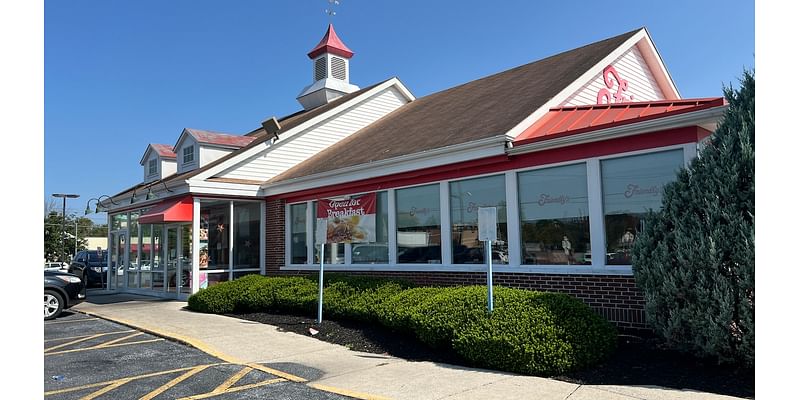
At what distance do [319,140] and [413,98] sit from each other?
15.8 feet

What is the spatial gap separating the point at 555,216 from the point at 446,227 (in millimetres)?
2433

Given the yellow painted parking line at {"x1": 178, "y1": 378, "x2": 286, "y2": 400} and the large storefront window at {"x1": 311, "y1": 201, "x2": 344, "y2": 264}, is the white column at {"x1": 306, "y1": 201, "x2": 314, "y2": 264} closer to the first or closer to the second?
the large storefront window at {"x1": 311, "y1": 201, "x2": 344, "y2": 264}

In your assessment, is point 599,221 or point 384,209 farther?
point 384,209

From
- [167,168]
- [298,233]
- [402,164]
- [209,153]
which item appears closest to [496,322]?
[402,164]

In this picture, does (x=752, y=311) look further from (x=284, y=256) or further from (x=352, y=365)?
(x=284, y=256)

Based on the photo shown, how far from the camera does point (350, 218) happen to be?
13273 millimetres

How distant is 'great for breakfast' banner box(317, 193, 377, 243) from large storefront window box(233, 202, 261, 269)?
3.20 metres

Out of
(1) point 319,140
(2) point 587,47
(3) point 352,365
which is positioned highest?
(2) point 587,47

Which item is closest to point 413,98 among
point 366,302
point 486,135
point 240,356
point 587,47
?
point 587,47

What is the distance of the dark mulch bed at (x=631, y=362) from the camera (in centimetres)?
592

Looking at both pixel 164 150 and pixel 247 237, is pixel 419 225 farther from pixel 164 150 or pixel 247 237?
pixel 164 150

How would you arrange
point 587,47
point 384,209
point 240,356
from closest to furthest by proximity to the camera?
1. point 240,356
2. point 384,209
3. point 587,47

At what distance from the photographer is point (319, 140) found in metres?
18.1

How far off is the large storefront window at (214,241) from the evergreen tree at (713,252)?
1184 centimetres
